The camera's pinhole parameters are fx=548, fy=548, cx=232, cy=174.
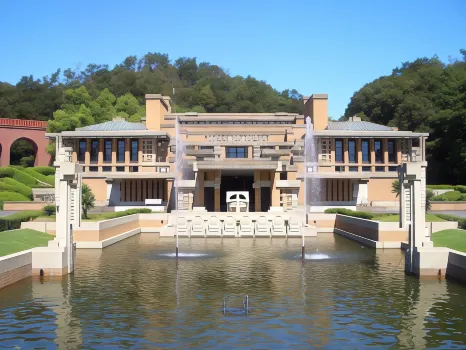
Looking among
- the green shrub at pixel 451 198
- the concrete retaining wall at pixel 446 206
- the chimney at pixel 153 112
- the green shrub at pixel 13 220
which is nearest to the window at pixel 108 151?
the chimney at pixel 153 112

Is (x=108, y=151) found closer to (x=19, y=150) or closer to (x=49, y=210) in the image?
(x=49, y=210)

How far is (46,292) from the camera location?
14.4 m

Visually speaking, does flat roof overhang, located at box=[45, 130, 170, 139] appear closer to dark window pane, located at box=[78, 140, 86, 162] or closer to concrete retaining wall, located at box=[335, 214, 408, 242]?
dark window pane, located at box=[78, 140, 86, 162]

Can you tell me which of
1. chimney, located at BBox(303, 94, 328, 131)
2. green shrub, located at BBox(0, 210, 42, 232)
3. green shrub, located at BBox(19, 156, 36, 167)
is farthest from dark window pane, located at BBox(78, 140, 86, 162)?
green shrub, located at BBox(19, 156, 36, 167)

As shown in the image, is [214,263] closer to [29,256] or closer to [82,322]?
[29,256]

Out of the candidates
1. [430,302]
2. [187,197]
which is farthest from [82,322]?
[187,197]

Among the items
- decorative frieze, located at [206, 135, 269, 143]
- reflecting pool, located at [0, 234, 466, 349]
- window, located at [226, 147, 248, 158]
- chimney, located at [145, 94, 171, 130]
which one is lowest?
reflecting pool, located at [0, 234, 466, 349]

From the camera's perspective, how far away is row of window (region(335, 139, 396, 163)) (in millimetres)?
51094

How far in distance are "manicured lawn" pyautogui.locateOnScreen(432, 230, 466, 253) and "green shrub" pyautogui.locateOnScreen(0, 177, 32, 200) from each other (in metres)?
39.2

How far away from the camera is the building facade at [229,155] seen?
1855 inches

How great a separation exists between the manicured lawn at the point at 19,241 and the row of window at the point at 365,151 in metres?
33.6

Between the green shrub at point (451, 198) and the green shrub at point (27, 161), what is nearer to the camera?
the green shrub at point (451, 198)

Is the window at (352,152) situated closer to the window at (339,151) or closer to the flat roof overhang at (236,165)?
the window at (339,151)

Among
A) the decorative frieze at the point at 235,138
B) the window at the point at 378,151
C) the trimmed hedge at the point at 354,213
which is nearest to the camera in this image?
the trimmed hedge at the point at 354,213
